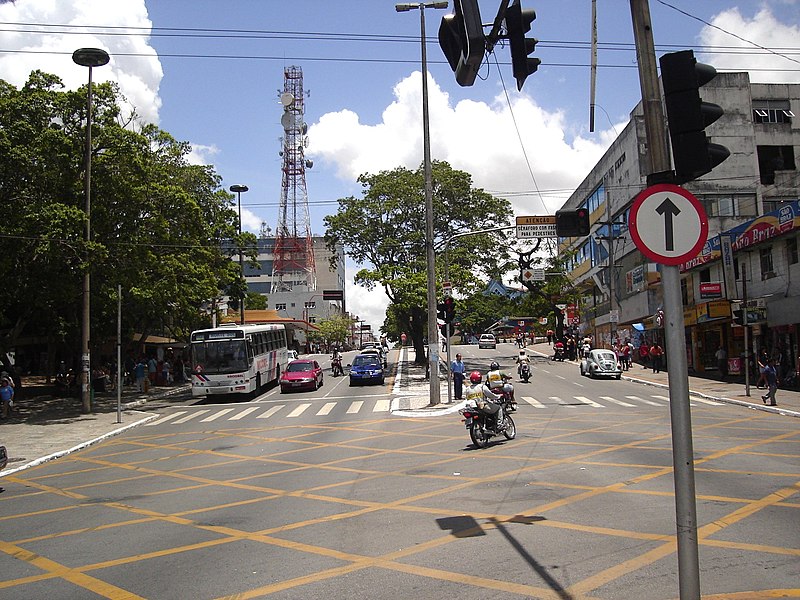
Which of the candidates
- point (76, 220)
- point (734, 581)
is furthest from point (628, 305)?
point (734, 581)

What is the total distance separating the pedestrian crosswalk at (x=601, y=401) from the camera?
965 inches

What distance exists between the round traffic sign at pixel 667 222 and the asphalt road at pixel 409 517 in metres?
2.92

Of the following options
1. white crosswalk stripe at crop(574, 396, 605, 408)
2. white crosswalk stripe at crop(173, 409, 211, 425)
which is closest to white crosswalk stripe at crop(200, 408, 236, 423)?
white crosswalk stripe at crop(173, 409, 211, 425)

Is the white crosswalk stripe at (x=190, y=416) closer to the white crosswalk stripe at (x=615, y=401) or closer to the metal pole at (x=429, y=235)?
the metal pole at (x=429, y=235)

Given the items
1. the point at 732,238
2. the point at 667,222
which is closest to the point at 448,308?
the point at 732,238

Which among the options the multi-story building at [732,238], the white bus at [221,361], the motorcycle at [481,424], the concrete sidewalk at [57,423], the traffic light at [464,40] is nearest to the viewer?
the traffic light at [464,40]

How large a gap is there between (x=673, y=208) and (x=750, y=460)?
900 cm

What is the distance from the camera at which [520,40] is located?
20.5 ft

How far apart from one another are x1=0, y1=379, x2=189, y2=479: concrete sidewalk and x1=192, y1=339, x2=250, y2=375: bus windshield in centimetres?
305

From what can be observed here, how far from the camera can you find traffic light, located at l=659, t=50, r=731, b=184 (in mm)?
4797

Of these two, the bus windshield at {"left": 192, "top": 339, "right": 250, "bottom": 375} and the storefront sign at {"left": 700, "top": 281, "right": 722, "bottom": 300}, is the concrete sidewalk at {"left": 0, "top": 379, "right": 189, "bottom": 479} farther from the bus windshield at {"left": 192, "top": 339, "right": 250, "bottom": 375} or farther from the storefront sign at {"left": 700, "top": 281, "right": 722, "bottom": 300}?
the storefront sign at {"left": 700, "top": 281, "right": 722, "bottom": 300}

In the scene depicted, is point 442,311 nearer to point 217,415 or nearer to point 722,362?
point 217,415

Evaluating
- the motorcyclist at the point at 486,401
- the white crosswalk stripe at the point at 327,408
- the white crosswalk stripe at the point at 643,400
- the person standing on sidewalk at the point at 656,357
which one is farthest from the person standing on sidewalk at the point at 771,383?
the person standing on sidewalk at the point at 656,357

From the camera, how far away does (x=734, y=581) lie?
5941 mm
